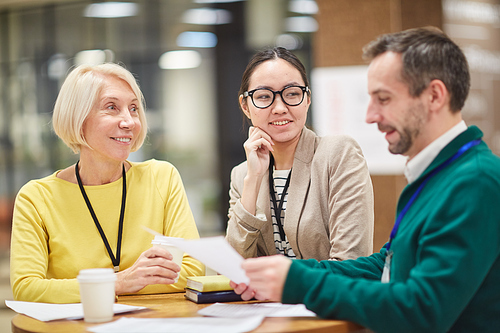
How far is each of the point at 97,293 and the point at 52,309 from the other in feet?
1.05

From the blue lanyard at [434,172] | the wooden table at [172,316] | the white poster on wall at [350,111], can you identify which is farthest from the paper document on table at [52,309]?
the white poster on wall at [350,111]

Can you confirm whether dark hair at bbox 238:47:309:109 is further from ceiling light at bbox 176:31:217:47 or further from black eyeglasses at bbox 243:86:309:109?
ceiling light at bbox 176:31:217:47

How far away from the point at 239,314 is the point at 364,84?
10.6ft

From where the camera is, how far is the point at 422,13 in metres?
4.19

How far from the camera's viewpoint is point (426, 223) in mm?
1257

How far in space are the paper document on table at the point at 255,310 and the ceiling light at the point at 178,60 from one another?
477 cm

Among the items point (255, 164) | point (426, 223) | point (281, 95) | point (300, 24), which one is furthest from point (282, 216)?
point (300, 24)

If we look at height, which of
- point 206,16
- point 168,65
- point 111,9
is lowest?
point 168,65

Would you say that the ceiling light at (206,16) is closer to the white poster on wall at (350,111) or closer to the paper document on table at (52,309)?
the white poster on wall at (350,111)

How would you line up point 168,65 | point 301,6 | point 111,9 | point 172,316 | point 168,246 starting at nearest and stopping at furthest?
point 172,316 < point 168,246 < point 301,6 < point 168,65 < point 111,9

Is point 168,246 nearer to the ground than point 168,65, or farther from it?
nearer to the ground

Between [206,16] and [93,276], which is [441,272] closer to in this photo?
[93,276]

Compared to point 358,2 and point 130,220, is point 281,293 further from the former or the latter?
point 358,2

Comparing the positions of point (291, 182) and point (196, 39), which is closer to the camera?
point (291, 182)
